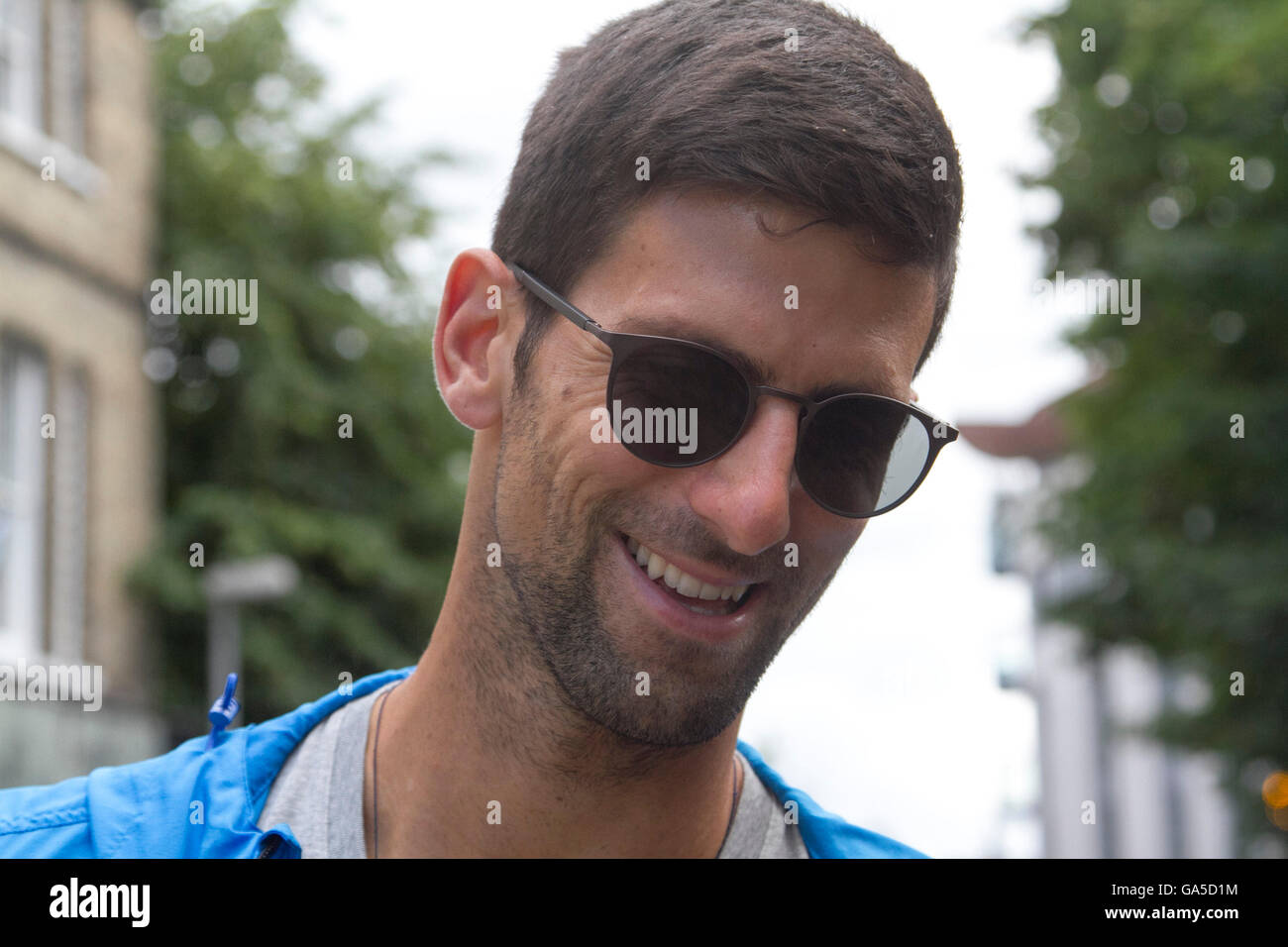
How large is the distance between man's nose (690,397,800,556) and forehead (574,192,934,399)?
5cm

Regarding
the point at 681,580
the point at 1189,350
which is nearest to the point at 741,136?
the point at 681,580

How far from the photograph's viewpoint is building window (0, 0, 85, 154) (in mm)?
12023

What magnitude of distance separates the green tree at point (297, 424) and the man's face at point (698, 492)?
12364mm

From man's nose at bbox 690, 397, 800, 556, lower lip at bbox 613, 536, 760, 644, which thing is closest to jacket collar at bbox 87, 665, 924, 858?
lower lip at bbox 613, 536, 760, 644

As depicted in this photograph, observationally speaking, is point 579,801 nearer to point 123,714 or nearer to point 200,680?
point 123,714

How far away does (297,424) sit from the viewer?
15.4 meters

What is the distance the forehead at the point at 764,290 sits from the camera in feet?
6.38

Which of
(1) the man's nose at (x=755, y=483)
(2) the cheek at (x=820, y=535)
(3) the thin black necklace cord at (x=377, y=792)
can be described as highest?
(1) the man's nose at (x=755, y=483)

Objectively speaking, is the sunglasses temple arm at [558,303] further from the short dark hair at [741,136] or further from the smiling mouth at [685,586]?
the smiling mouth at [685,586]

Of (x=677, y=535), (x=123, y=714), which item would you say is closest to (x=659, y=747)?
(x=677, y=535)

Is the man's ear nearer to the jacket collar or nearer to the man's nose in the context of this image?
the man's nose

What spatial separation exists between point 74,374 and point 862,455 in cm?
1190

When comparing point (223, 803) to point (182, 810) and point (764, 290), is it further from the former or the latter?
point (764, 290)

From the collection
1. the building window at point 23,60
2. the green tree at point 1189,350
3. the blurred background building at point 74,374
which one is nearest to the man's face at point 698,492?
the green tree at point 1189,350
